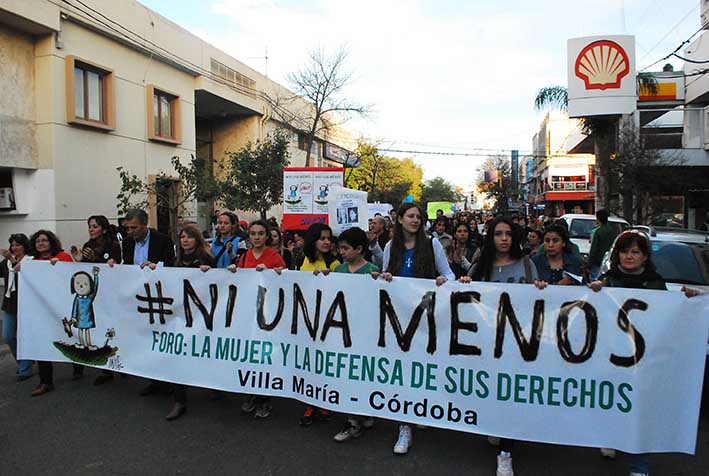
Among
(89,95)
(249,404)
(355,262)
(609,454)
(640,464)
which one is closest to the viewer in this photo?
(640,464)

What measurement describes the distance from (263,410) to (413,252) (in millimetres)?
1945

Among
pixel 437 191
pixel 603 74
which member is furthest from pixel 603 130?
pixel 437 191

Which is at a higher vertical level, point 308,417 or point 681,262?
point 681,262

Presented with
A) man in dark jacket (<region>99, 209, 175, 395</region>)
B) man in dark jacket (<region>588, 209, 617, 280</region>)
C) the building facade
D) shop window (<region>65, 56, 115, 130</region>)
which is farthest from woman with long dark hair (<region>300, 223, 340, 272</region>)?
shop window (<region>65, 56, 115, 130</region>)

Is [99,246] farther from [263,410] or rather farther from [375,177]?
[375,177]

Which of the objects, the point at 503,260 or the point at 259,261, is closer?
the point at 503,260

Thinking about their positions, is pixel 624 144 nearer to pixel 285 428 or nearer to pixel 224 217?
pixel 224 217

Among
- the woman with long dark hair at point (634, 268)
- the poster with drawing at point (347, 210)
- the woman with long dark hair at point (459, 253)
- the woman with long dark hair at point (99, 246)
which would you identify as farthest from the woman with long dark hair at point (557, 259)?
the poster with drawing at point (347, 210)

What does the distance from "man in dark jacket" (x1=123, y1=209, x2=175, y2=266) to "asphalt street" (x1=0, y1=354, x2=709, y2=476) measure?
1.44m

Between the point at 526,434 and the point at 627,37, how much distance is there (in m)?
19.9

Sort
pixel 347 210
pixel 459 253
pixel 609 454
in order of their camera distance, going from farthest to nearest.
A: pixel 347 210 < pixel 459 253 < pixel 609 454

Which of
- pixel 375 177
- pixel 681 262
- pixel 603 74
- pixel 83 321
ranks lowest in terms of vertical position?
pixel 83 321

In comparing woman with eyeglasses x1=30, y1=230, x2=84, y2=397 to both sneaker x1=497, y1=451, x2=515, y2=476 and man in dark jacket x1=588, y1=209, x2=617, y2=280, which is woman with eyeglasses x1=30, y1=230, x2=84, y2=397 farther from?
man in dark jacket x1=588, y1=209, x2=617, y2=280

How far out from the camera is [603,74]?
2025cm
